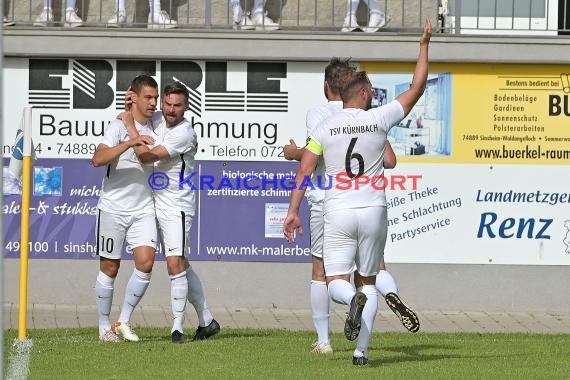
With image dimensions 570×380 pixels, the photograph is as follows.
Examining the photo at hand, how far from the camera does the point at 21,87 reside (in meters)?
14.2

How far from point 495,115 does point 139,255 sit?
523cm

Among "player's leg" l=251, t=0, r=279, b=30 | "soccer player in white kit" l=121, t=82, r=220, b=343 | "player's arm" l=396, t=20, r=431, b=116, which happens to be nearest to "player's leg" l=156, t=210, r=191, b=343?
"soccer player in white kit" l=121, t=82, r=220, b=343

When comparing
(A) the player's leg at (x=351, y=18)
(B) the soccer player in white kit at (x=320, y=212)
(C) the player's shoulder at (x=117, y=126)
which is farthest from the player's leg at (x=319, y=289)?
(A) the player's leg at (x=351, y=18)

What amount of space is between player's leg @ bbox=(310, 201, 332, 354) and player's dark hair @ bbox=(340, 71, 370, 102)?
108cm

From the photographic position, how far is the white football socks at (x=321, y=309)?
9.65 meters

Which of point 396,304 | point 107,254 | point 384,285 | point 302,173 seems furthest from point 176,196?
point 396,304

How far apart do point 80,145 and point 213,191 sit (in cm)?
147

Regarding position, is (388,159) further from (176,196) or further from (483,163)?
(483,163)

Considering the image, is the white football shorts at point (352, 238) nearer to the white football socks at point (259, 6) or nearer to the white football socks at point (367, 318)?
the white football socks at point (367, 318)

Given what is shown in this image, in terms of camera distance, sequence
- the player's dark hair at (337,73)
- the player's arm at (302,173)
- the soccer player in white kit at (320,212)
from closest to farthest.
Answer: the player's arm at (302,173) → the player's dark hair at (337,73) → the soccer player in white kit at (320,212)

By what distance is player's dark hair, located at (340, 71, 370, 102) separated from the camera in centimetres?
875

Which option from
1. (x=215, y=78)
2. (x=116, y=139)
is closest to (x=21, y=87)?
(x=215, y=78)

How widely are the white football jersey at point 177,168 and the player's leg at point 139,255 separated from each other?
0.18 meters

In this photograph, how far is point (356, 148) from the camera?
338 inches
